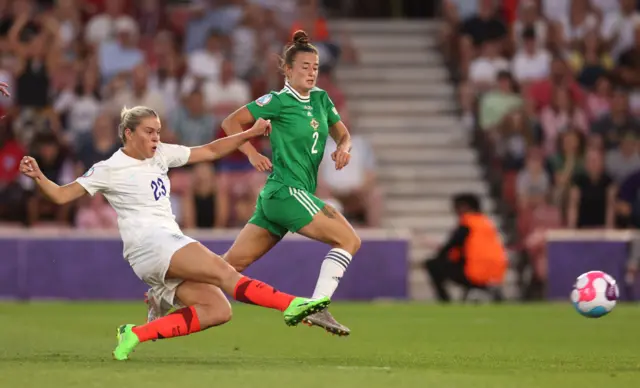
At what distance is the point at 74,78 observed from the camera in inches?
746

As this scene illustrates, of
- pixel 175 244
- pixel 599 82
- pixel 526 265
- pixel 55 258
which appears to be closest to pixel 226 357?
pixel 175 244

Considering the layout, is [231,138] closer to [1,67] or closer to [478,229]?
[478,229]

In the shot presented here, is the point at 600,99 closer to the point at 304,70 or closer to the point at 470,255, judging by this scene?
the point at 470,255

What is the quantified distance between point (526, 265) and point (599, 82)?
3.75 m

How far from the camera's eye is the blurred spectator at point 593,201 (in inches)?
727

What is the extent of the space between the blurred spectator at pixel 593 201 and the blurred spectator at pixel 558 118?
121cm

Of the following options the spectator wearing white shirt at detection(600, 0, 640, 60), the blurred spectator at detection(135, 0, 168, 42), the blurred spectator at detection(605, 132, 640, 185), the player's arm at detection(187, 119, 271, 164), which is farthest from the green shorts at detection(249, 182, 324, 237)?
the spectator wearing white shirt at detection(600, 0, 640, 60)

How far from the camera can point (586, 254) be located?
17344 millimetres

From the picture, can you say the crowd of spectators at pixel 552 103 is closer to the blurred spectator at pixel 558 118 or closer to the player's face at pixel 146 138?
the blurred spectator at pixel 558 118

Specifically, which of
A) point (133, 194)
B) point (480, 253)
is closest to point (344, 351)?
point (133, 194)

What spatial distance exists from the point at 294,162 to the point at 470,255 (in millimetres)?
7292

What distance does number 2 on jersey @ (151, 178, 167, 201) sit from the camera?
29.0 ft

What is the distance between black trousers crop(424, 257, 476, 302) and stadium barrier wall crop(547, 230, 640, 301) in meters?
1.20

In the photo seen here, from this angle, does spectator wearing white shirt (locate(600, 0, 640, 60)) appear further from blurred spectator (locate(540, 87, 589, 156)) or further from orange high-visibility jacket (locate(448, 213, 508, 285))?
orange high-visibility jacket (locate(448, 213, 508, 285))
